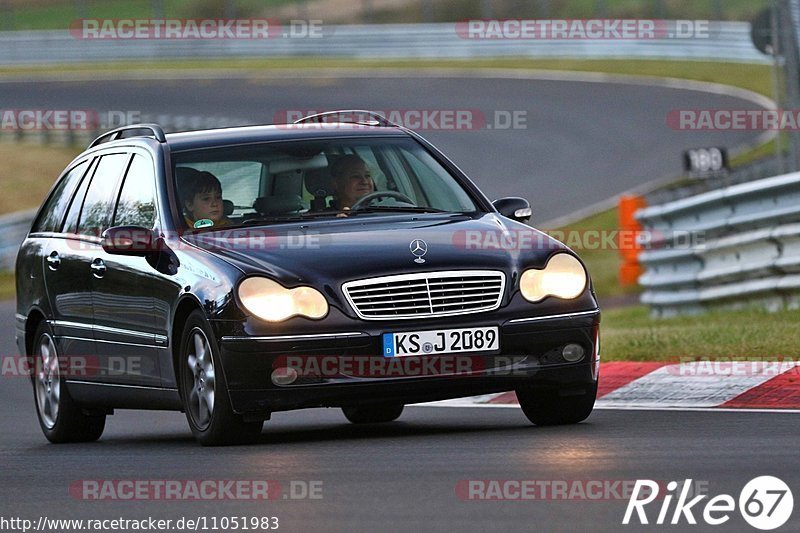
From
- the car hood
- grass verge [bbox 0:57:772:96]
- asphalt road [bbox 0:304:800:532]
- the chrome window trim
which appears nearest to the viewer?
asphalt road [bbox 0:304:800:532]

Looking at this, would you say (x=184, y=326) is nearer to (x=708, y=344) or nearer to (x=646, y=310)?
(x=708, y=344)

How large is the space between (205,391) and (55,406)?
2.22 meters

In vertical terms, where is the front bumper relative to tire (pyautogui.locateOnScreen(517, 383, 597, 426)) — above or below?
above

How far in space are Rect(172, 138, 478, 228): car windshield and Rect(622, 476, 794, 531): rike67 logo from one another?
11.0 feet

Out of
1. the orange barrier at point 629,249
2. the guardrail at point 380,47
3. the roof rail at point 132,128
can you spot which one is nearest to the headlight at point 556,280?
the roof rail at point 132,128

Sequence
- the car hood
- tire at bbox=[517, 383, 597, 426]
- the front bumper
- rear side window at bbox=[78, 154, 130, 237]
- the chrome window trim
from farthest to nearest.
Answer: rear side window at bbox=[78, 154, 130, 237]
the chrome window trim
tire at bbox=[517, 383, 597, 426]
the car hood
the front bumper

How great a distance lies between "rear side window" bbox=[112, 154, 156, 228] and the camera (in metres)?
9.88

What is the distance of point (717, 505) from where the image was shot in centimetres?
627

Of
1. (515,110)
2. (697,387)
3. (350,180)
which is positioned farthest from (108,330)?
(515,110)

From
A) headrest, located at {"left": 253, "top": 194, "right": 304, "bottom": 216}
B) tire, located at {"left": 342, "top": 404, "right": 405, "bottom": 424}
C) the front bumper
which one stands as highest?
headrest, located at {"left": 253, "top": 194, "right": 304, "bottom": 216}

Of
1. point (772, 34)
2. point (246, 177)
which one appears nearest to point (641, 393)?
point (246, 177)

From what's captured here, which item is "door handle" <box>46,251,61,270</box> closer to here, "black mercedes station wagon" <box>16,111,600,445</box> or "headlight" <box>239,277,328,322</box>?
"black mercedes station wagon" <box>16,111,600,445</box>

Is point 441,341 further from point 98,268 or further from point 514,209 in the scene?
point 98,268

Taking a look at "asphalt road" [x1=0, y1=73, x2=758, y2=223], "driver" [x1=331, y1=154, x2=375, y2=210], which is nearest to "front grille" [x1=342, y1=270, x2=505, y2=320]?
"driver" [x1=331, y1=154, x2=375, y2=210]
